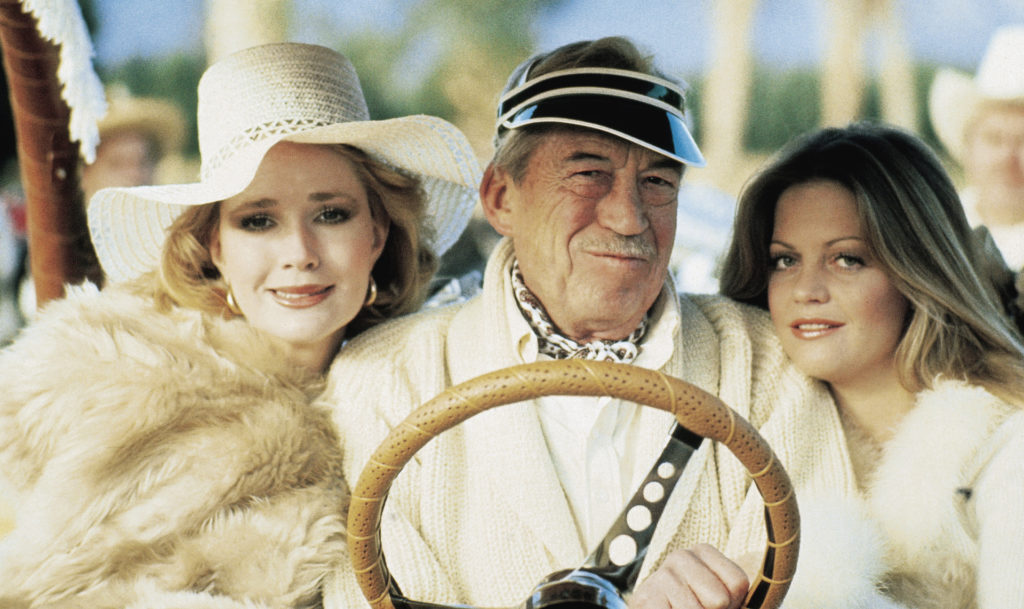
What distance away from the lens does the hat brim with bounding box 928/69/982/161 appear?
529 centimetres

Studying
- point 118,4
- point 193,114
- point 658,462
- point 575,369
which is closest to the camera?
point 575,369

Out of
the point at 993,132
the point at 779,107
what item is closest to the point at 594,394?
the point at 993,132

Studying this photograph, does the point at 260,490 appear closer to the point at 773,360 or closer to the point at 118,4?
the point at 773,360

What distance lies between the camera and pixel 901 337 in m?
2.23

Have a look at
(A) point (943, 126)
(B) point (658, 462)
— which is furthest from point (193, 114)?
(B) point (658, 462)

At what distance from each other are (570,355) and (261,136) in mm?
840

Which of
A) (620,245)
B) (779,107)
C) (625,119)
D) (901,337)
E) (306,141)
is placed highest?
(779,107)

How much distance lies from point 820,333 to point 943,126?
3.88 m

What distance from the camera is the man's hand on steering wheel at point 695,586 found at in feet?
4.84

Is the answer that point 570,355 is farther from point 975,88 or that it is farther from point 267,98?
point 975,88

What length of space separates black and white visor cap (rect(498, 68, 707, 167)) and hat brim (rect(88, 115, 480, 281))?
24 cm

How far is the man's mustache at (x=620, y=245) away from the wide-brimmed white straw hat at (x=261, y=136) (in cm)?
45

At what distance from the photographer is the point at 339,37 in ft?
18.0

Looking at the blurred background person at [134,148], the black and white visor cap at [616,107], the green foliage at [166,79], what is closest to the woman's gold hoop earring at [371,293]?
the black and white visor cap at [616,107]
